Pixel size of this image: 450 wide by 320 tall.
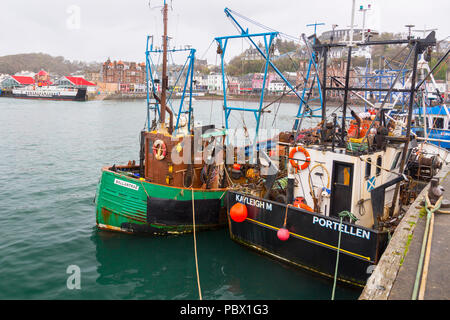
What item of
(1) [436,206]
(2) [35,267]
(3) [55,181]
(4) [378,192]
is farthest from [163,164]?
(3) [55,181]

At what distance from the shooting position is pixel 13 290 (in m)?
9.66

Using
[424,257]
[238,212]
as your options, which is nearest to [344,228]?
[424,257]

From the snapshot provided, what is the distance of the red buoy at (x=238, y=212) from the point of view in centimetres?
1120

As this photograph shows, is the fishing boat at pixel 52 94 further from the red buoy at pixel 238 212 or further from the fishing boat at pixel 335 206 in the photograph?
the fishing boat at pixel 335 206

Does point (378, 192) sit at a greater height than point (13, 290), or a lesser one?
greater

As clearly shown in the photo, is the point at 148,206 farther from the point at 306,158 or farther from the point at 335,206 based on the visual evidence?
the point at 335,206

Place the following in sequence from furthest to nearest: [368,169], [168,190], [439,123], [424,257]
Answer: [439,123] → [168,190] → [368,169] → [424,257]

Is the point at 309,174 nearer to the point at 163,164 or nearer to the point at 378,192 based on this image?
the point at 378,192

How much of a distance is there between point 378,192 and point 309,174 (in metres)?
1.95

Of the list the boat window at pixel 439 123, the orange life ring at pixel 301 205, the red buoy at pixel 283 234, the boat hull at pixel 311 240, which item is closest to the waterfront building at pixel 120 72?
the boat window at pixel 439 123

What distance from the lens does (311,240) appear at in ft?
32.8

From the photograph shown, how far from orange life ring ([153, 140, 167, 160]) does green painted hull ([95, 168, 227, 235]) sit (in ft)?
3.89

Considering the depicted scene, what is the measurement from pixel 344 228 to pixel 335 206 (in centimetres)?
118

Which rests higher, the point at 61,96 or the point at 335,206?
the point at 61,96
